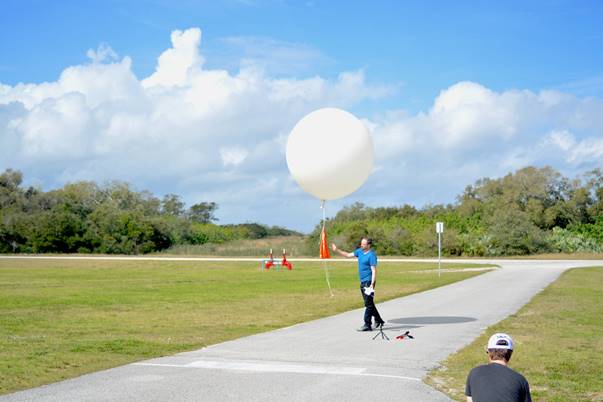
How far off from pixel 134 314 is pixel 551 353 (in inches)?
416

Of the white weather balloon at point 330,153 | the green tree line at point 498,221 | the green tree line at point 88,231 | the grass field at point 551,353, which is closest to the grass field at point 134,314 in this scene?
the white weather balloon at point 330,153

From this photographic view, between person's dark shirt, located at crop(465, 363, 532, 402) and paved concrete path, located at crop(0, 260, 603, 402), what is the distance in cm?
→ 339

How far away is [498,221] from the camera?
64.1m

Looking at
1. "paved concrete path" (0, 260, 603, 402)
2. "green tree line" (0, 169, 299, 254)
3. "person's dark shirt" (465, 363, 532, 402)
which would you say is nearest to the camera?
"person's dark shirt" (465, 363, 532, 402)

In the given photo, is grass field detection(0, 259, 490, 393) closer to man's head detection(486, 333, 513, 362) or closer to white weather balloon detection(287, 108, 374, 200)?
white weather balloon detection(287, 108, 374, 200)

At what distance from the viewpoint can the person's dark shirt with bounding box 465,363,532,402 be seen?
511cm

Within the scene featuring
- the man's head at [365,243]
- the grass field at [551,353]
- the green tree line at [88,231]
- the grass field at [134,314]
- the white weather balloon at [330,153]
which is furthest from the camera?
the green tree line at [88,231]

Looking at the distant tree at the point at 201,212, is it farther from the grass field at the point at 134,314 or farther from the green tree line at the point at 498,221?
the grass field at the point at 134,314

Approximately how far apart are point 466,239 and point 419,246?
4.33 metres

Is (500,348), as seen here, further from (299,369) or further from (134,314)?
(134,314)

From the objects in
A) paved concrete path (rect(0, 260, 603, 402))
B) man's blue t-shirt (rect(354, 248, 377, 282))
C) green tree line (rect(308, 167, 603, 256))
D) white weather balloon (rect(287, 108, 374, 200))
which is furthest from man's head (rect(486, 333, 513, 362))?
green tree line (rect(308, 167, 603, 256))

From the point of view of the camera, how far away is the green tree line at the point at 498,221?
6381 cm

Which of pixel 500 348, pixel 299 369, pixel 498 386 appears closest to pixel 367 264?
pixel 299 369

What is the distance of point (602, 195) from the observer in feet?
246
